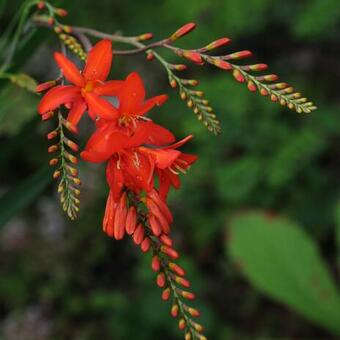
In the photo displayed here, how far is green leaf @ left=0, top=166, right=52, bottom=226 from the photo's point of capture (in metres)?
1.63

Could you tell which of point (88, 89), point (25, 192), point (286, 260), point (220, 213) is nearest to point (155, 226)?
point (88, 89)

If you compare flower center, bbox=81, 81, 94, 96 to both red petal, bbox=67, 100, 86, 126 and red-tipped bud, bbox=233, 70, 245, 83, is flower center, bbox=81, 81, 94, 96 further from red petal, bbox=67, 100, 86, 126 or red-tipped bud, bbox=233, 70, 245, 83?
red-tipped bud, bbox=233, 70, 245, 83

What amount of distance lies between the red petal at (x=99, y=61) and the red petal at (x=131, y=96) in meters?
0.05

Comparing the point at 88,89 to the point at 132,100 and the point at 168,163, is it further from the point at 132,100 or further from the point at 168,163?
the point at 168,163

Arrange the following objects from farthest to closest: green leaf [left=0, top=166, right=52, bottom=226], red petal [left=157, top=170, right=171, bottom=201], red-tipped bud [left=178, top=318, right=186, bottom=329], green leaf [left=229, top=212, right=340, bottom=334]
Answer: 1. green leaf [left=229, top=212, right=340, bottom=334]
2. green leaf [left=0, top=166, right=52, bottom=226]
3. red petal [left=157, top=170, right=171, bottom=201]
4. red-tipped bud [left=178, top=318, right=186, bottom=329]

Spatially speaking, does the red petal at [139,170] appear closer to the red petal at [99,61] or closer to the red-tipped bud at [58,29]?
the red petal at [99,61]

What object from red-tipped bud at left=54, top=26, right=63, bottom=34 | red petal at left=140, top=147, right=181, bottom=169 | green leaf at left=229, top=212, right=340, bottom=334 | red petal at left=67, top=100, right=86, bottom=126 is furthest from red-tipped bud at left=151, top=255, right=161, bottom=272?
green leaf at left=229, top=212, right=340, bottom=334

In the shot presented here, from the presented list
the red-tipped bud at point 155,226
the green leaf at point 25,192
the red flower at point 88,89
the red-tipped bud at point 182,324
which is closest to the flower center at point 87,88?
the red flower at point 88,89

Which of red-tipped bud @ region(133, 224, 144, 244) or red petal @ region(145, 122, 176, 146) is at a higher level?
red petal @ region(145, 122, 176, 146)

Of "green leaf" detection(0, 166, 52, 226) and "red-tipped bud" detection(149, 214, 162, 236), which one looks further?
"green leaf" detection(0, 166, 52, 226)

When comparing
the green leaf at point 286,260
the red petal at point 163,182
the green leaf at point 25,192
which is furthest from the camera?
the green leaf at point 286,260

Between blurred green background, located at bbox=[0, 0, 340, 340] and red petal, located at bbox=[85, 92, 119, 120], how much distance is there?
1.49 meters

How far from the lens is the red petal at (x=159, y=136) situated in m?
1.09

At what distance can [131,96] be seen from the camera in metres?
1.09
